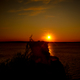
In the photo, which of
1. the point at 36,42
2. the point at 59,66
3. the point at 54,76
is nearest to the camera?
the point at 54,76

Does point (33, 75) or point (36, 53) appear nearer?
point (33, 75)

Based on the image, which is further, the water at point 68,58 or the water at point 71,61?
the water at point 68,58

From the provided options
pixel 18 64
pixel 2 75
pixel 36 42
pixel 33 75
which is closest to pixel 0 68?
pixel 2 75

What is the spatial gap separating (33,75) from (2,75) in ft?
6.63

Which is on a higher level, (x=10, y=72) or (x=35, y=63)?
(x=35, y=63)

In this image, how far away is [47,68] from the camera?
7285mm

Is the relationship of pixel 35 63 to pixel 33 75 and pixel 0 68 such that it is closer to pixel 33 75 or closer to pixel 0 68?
pixel 33 75

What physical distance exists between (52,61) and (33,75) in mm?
1724

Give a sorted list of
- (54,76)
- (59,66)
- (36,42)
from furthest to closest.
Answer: (36,42)
(59,66)
(54,76)

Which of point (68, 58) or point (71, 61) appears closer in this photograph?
point (71, 61)

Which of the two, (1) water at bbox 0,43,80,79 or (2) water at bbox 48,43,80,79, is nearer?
(2) water at bbox 48,43,80,79

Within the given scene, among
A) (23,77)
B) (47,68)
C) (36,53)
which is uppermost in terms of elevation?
(36,53)

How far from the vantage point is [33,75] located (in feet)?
23.4

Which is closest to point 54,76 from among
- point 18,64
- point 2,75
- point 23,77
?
point 23,77
